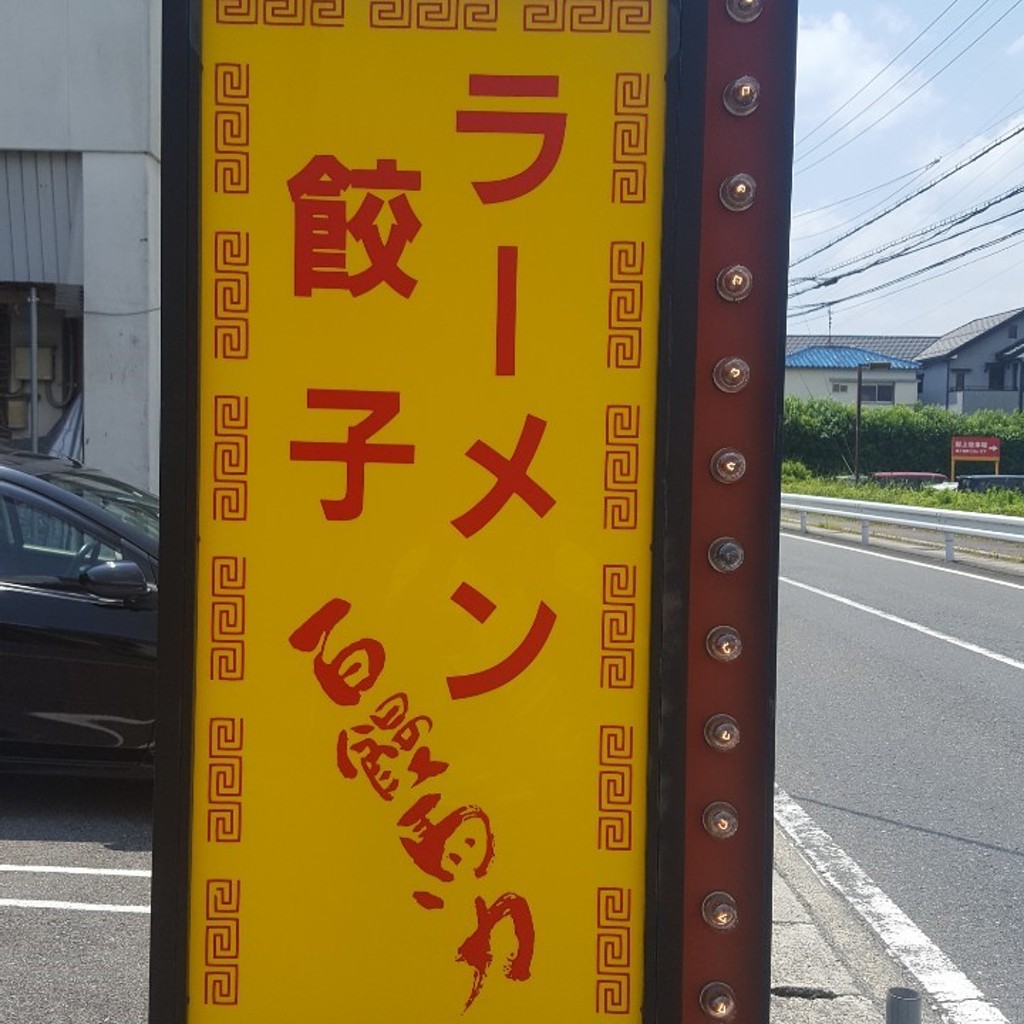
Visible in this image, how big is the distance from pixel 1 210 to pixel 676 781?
1372 cm

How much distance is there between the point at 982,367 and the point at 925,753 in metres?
62.7

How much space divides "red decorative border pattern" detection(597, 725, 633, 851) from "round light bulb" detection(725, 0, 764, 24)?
1064 millimetres

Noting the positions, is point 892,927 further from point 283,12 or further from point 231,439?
point 283,12

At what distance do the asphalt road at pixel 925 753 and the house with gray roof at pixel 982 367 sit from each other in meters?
53.9

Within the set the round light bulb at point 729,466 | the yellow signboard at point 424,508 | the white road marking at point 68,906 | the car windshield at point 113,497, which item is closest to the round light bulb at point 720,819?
the yellow signboard at point 424,508

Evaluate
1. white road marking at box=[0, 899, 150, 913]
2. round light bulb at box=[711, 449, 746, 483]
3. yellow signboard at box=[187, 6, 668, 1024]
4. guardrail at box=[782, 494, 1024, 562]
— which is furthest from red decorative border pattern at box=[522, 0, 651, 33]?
guardrail at box=[782, 494, 1024, 562]

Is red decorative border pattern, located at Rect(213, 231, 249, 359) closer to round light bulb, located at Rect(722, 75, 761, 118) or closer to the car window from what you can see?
round light bulb, located at Rect(722, 75, 761, 118)

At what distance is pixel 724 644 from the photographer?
195cm

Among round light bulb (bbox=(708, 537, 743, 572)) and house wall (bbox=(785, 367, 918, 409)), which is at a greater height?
house wall (bbox=(785, 367, 918, 409))

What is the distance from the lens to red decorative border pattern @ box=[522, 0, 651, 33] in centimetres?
193

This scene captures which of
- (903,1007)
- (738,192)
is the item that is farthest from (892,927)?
(738,192)

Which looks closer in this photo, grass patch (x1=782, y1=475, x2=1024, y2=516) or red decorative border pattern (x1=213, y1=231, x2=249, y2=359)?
red decorative border pattern (x1=213, y1=231, x2=249, y2=359)

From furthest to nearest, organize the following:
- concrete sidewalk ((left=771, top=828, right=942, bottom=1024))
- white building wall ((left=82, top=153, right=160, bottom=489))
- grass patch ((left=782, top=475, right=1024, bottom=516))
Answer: grass patch ((left=782, top=475, right=1024, bottom=516)) → white building wall ((left=82, top=153, right=160, bottom=489)) → concrete sidewalk ((left=771, top=828, right=942, bottom=1024))

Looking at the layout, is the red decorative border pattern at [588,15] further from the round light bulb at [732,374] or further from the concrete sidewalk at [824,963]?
the concrete sidewalk at [824,963]
